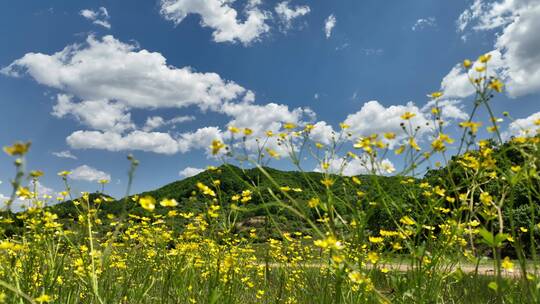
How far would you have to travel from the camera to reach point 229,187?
94.4ft

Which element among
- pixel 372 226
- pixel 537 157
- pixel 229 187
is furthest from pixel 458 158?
pixel 229 187

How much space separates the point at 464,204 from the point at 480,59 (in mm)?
850

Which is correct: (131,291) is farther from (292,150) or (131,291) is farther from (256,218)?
(256,218)

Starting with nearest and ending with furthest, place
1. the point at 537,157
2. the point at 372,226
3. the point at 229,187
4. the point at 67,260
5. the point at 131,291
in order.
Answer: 1. the point at 537,157
2. the point at 131,291
3. the point at 67,260
4. the point at 372,226
5. the point at 229,187

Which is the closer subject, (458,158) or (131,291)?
(458,158)

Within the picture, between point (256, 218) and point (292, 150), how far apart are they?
1713 centimetres

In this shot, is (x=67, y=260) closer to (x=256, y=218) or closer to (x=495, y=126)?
(x=495, y=126)

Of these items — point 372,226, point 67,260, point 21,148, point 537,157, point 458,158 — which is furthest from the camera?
point 372,226

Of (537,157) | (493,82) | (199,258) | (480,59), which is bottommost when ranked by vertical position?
(199,258)

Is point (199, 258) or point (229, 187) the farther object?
Answer: point (229, 187)

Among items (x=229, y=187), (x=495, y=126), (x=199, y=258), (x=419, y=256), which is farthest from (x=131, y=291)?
(x=229, y=187)

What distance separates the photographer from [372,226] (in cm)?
1627

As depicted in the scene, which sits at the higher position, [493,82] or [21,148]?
[493,82]

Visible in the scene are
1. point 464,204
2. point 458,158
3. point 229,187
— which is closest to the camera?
point 464,204
